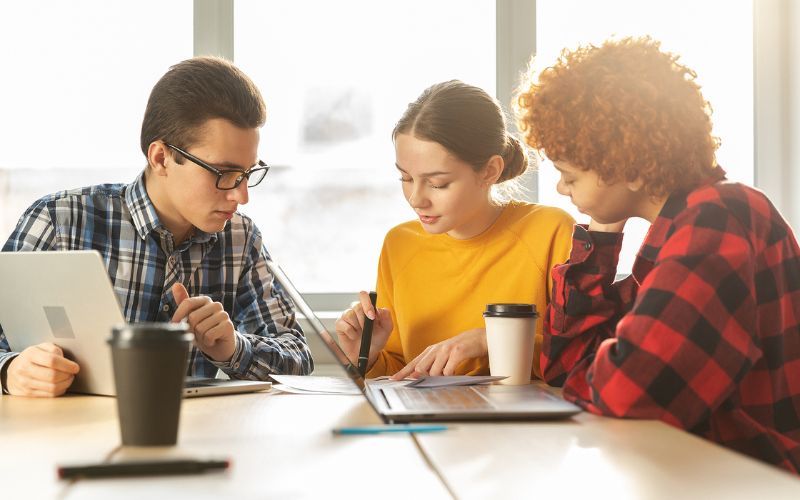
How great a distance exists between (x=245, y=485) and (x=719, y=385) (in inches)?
25.9

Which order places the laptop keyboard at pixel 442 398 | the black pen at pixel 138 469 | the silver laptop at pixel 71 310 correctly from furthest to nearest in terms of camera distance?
the silver laptop at pixel 71 310 < the laptop keyboard at pixel 442 398 < the black pen at pixel 138 469

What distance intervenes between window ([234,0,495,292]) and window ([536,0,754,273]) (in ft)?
0.71

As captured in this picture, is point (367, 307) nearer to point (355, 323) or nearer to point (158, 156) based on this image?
point (355, 323)

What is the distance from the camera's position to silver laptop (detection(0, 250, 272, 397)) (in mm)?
1217

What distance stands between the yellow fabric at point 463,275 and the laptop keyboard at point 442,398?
583mm

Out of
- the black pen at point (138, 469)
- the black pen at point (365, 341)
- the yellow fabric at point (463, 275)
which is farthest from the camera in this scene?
the yellow fabric at point (463, 275)

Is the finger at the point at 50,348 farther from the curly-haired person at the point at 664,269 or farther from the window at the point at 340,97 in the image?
the window at the point at 340,97

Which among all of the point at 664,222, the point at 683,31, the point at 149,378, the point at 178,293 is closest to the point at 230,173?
the point at 178,293

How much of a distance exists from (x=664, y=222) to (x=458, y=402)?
0.43 metres

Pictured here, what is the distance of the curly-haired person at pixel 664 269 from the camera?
1126mm

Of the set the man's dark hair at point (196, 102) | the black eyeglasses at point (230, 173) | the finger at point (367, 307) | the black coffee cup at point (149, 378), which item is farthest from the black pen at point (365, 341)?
the black coffee cup at point (149, 378)

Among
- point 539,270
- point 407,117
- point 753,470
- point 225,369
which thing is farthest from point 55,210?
point 753,470

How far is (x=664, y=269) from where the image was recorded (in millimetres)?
1167

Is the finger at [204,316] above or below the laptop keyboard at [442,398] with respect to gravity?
above
